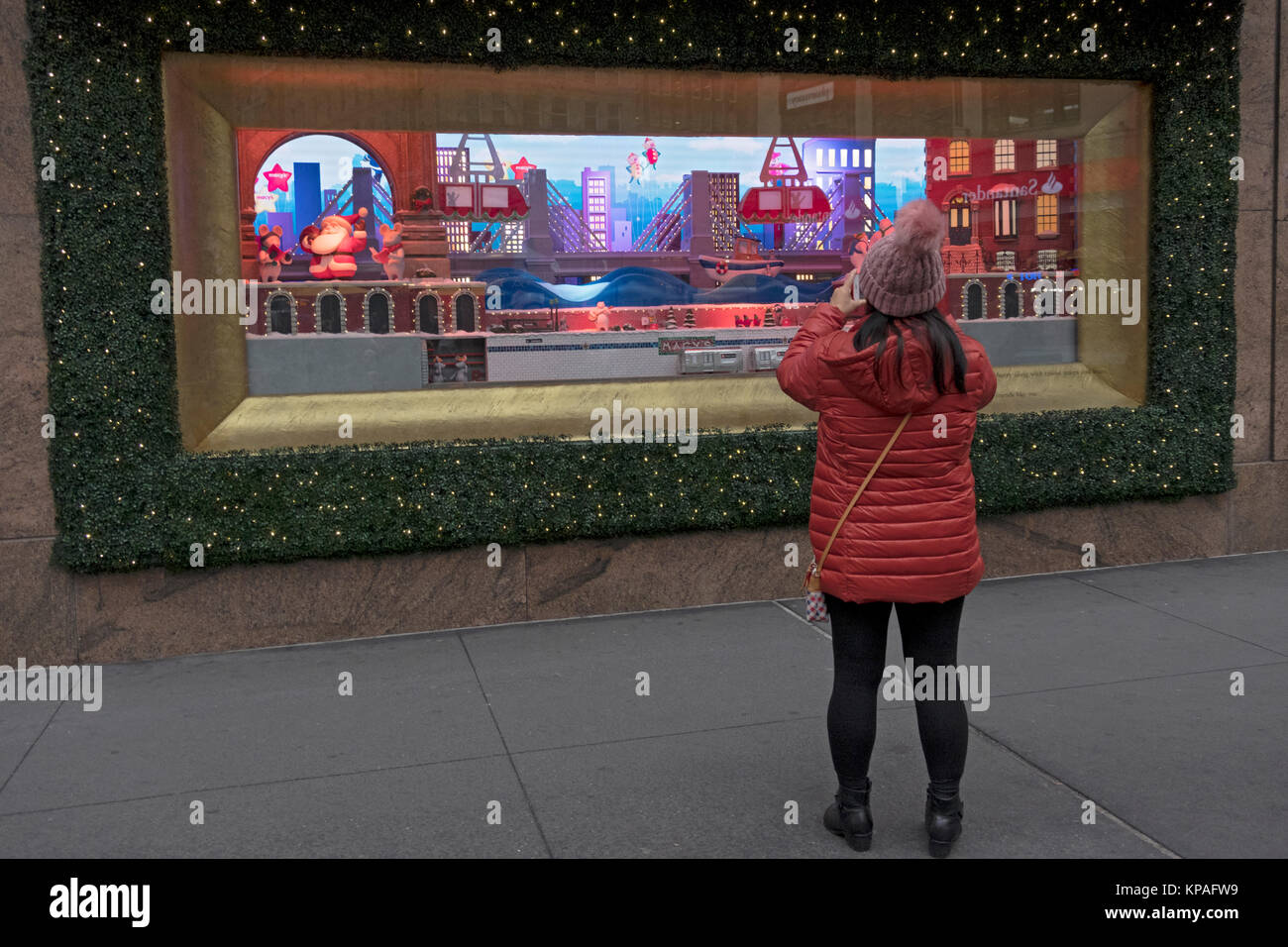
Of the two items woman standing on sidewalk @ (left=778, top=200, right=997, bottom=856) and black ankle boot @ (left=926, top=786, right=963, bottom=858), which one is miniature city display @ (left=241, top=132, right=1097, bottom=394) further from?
black ankle boot @ (left=926, top=786, right=963, bottom=858)

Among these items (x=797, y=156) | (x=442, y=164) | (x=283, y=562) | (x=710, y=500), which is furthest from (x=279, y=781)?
(x=797, y=156)

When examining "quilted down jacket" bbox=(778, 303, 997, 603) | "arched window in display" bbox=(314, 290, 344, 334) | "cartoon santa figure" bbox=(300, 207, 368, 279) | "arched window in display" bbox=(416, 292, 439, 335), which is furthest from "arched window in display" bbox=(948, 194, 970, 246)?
"quilted down jacket" bbox=(778, 303, 997, 603)

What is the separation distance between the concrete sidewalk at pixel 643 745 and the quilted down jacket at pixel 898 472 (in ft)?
3.14

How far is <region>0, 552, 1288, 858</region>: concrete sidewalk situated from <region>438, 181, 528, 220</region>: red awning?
7.83ft

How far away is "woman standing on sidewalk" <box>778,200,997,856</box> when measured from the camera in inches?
150

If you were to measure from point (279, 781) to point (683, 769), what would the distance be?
154cm

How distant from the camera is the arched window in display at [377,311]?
721cm

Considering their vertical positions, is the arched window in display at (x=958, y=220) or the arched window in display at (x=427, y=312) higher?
the arched window in display at (x=958, y=220)

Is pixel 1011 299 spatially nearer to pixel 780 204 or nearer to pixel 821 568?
pixel 780 204

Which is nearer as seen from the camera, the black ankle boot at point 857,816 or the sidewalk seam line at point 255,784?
the black ankle boot at point 857,816

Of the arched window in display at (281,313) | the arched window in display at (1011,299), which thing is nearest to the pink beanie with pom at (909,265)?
the arched window in display at (281,313)

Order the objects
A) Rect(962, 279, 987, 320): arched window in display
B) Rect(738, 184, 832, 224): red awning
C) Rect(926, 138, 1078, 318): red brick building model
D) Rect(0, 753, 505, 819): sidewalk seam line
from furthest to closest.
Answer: Rect(962, 279, 987, 320): arched window in display < Rect(926, 138, 1078, 318): red brick building model < Rect(738, 184, 832, 224): red awning < Rect(0, 753, 505, 819): sidewalk seam line

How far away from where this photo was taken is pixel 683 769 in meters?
4.85

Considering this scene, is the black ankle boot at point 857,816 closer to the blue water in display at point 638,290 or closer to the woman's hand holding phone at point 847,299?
the woman's hand holding phone at point 847,299
